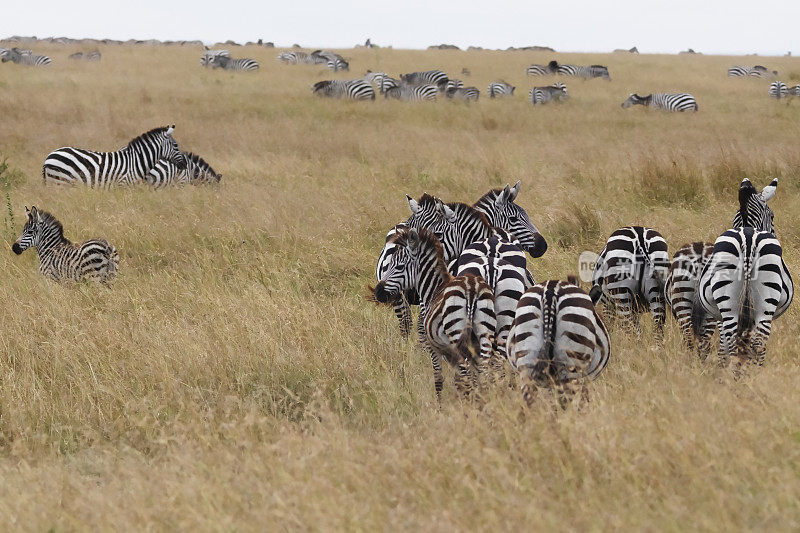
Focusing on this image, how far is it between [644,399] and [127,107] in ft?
63.5

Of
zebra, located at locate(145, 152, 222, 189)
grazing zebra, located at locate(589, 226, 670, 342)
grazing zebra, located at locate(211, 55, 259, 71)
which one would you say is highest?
grazing zebra, located at locate(211, 55, 259, 71)

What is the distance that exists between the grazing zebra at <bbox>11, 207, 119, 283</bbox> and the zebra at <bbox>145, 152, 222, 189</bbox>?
4553mm

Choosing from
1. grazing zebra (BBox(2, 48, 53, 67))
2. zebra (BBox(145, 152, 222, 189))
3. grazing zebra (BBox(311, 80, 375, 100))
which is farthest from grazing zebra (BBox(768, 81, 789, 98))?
grazing zebra (BBox(2, 48, 53, 67))

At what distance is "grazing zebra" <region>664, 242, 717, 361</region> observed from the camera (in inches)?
219

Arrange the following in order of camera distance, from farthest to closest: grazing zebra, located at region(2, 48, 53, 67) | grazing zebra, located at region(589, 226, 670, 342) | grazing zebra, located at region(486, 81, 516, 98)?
grazing zebra, located at region(2, 48, 53, 67)
grazing zebra, located at region(486, 81, 516, 98)
grazing zebra, located at region(589, 226, 670, 342)

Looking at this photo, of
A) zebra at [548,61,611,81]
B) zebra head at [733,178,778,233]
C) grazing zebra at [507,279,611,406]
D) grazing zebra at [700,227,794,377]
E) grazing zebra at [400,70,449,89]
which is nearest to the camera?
grazing zebra at [507,279,611,406]

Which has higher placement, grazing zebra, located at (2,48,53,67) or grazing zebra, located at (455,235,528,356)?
grazing zebra, located at (2,48,53,67)

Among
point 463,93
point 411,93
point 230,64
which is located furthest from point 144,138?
point 230,64

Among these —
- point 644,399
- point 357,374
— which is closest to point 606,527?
point 644,399

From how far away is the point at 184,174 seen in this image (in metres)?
13.2

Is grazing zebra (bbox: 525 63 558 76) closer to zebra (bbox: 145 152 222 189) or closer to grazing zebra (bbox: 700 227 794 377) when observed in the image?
zebra (bbox: 145 152 222 189)

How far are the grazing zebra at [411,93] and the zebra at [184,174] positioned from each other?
576 inches

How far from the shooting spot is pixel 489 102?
25500 millimetres

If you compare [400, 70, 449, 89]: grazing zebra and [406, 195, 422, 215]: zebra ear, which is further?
[400, 70, 449, 89]: grazing zebra
